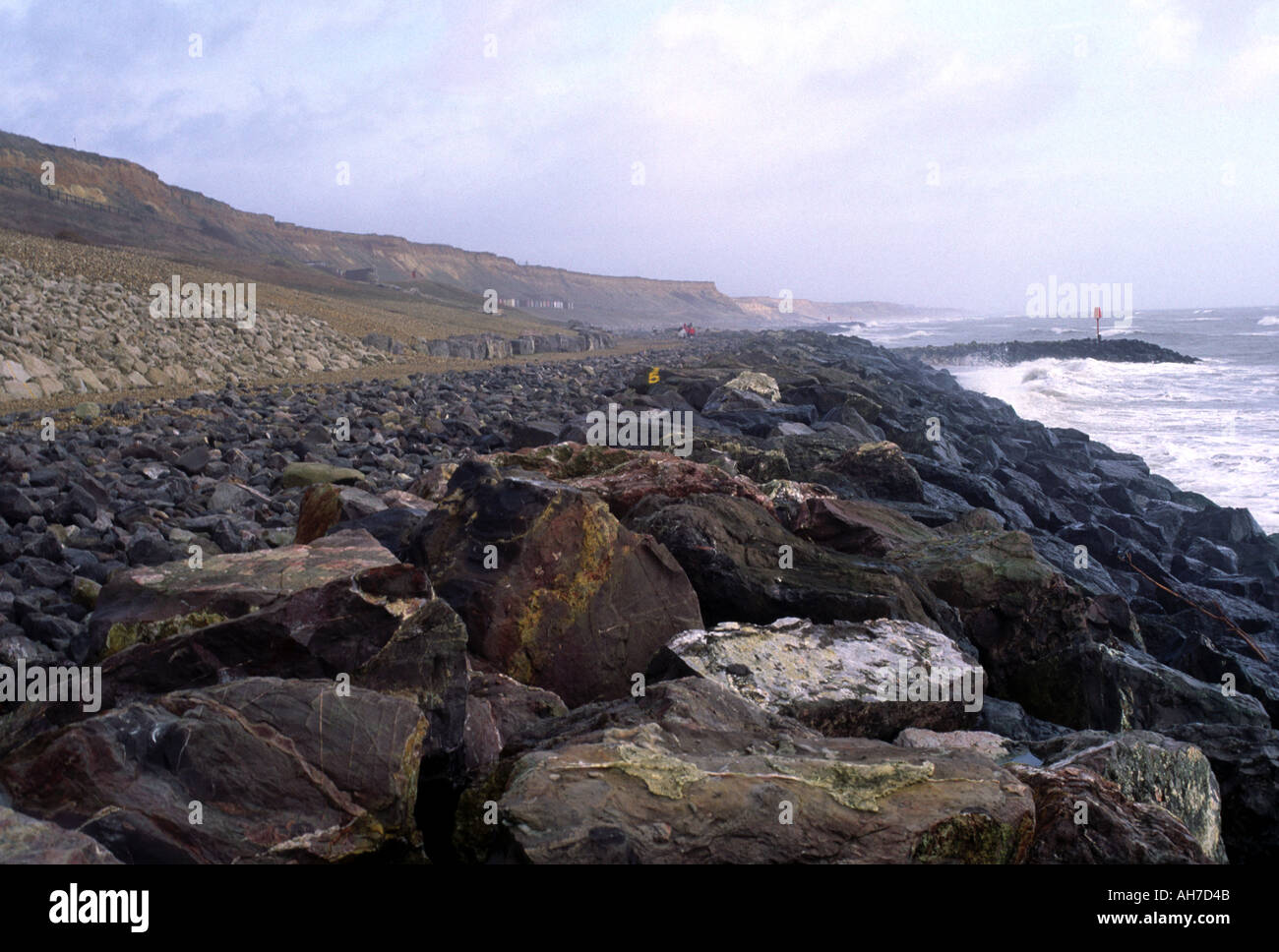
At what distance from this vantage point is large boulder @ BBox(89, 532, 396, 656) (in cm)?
353

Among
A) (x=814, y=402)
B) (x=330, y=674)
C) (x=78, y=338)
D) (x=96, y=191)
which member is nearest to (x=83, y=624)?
(x=330, y=674)

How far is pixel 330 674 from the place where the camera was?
316 centimetres

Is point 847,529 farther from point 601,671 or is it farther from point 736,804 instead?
point 736,804

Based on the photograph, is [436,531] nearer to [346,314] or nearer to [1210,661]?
[1210,661]

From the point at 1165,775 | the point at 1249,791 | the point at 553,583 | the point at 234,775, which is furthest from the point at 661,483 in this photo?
the point at 234,775

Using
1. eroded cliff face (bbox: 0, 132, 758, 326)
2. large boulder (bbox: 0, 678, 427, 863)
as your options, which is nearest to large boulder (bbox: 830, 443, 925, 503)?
large boulder (bbox: 0, 678, 427, 863)

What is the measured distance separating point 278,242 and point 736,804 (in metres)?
101

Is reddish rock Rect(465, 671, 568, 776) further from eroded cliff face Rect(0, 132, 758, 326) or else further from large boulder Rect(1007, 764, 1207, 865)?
eroded cliff face Rect(0, 132, 758, 326)

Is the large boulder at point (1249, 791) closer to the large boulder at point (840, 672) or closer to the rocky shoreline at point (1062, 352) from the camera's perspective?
the large boulder at point (840, 672)

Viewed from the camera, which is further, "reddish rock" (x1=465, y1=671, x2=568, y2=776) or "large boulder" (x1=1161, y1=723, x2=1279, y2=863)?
"large boulder" (x1=1161, y1=723, x2=1279, y2=863)

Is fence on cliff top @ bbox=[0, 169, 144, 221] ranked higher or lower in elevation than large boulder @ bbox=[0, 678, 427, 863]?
higher

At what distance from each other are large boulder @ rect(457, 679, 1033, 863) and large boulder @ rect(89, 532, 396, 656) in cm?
141
